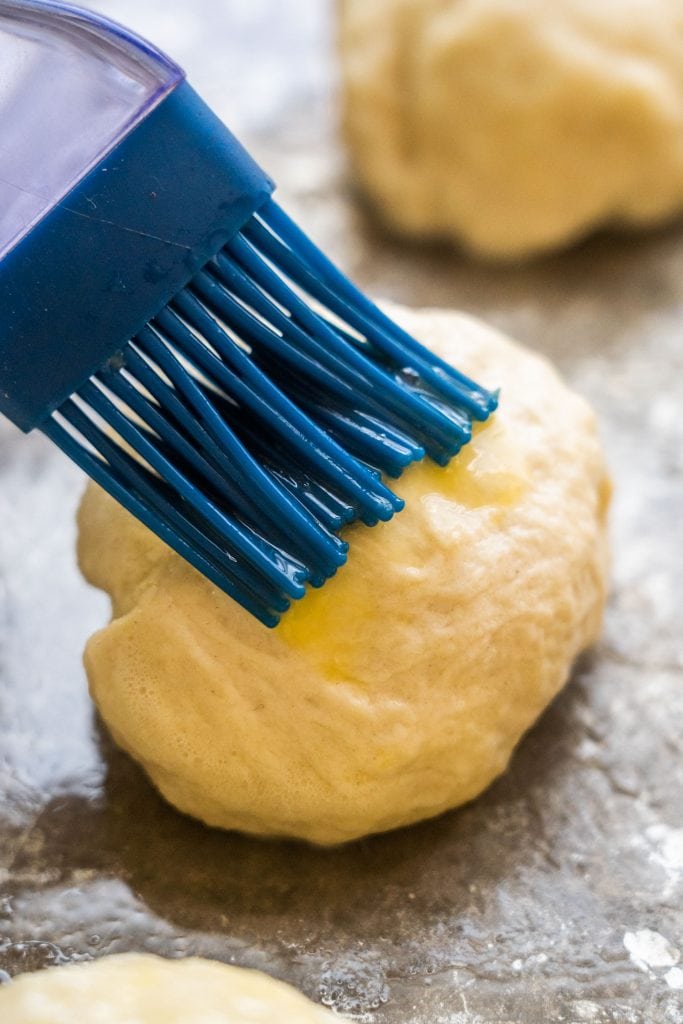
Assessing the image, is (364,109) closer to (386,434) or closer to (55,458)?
(55,458)

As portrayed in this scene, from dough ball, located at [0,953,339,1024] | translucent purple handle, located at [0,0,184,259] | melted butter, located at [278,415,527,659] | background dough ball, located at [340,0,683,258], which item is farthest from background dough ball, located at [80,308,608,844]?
background dough ball, located at [340,0,683,258]

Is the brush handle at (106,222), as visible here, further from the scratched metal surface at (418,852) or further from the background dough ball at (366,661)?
the scratched metal surface at (418,852)

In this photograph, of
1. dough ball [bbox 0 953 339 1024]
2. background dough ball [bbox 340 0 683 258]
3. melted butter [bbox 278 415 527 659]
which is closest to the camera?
dough ball [bbox 0 953 339 1024]

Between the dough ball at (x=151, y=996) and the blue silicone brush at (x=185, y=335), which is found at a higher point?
the blue silicone brush at (x=185, y=335)

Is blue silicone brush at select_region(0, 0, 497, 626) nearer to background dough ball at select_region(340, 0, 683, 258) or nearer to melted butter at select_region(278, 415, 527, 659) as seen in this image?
melted butter at select_region(278, 415, 527, 659)

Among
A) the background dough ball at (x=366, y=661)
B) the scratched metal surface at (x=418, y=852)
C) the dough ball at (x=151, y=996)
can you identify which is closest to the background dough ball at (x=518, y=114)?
the scratched metal surface at (x=418, y=852)

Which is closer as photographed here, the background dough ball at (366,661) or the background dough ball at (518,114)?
the background dough ball at (366,661)

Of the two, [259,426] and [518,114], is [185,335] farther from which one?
[518,114]
